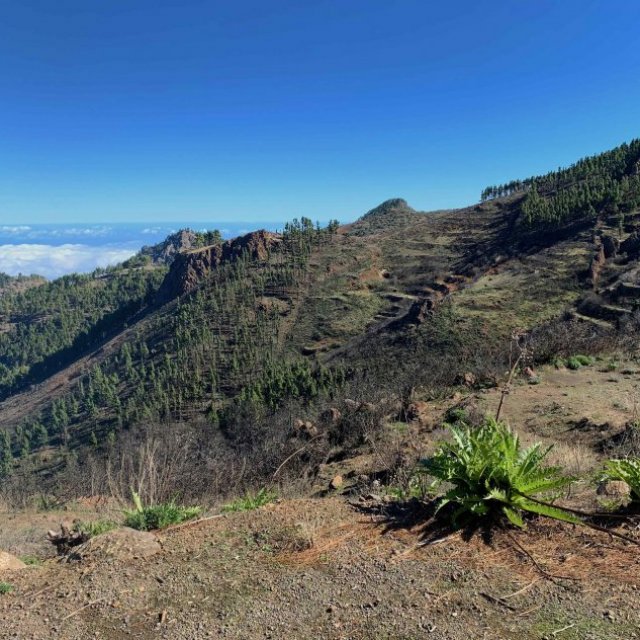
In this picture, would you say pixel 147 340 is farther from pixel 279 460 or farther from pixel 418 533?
pixel 418 533

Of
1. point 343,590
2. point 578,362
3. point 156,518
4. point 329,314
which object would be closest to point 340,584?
point 343,590

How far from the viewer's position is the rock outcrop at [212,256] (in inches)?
3570

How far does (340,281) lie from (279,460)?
61.9 m

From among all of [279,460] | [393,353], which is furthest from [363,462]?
[393,353]

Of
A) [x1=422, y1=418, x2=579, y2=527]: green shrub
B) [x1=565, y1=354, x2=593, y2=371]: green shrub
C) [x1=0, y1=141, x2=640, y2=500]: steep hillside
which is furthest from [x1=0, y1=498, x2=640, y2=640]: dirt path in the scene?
[x1=565, y1=354, x2=593, y2=371]: green shrub

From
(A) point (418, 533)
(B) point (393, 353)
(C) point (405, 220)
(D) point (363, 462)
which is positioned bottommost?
(B) point (393, 353)

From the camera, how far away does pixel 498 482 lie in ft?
13.8

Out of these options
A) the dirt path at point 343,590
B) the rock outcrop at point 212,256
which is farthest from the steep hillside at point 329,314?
the dirt path at point 343,590

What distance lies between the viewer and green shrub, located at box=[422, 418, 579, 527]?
13.4 ft

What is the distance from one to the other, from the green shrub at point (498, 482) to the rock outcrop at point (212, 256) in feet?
278

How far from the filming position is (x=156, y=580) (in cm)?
382

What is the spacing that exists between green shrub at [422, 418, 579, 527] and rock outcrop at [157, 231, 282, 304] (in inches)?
3337

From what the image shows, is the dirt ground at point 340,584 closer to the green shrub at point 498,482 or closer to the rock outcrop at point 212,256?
the green shrub at point 498,482

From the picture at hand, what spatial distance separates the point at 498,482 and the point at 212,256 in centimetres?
9754
